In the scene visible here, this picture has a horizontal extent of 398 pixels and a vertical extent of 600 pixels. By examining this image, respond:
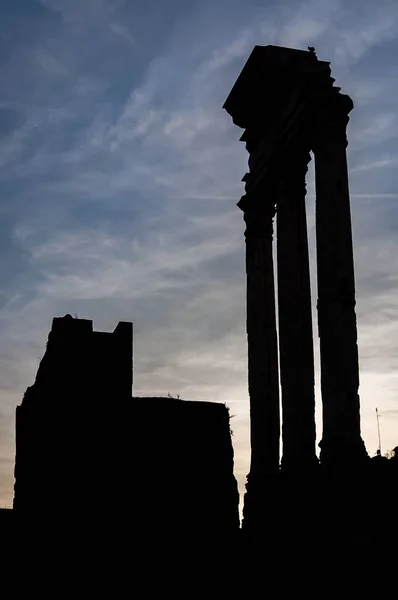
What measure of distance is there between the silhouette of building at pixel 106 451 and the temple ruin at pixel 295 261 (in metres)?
4.00

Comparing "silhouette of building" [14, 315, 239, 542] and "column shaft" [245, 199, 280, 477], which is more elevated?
"column shaft" [245, 199, 280, 477]

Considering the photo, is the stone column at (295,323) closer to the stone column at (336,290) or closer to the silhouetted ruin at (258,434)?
the silhouetted ruin at (258,434)

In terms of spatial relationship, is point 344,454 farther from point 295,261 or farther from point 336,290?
point 295,261

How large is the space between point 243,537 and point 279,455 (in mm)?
3284

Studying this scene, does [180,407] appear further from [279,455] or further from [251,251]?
[251,251]

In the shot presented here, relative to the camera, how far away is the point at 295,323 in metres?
21.6

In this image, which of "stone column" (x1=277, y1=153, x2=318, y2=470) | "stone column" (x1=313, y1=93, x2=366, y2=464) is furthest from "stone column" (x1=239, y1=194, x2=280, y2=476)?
"stone column" (x1=313, y1=93, x2=366, y2=464)

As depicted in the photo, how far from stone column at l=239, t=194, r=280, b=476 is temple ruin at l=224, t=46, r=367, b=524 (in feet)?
0.10

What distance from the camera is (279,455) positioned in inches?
891

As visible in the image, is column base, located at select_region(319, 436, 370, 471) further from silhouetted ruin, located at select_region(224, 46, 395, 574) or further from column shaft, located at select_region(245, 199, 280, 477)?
column shaft, located at select_region(245, 199, 280, 477)

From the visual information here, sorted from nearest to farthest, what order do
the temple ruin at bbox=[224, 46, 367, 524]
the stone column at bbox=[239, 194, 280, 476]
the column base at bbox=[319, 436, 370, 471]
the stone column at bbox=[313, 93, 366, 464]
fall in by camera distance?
the column base at bbox=[319, 436, 370, 471] → the stone column at bbox=[313, 93, 366, 464] → the temple ruin at bbox=[224, 46, 367, 524] → the stone column at bbox=[239, 194, 280, 476]

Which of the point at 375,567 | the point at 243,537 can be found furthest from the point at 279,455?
the point at 375,567

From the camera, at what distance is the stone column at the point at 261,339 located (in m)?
22.7

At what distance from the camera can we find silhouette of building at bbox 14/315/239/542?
12.9 metres
